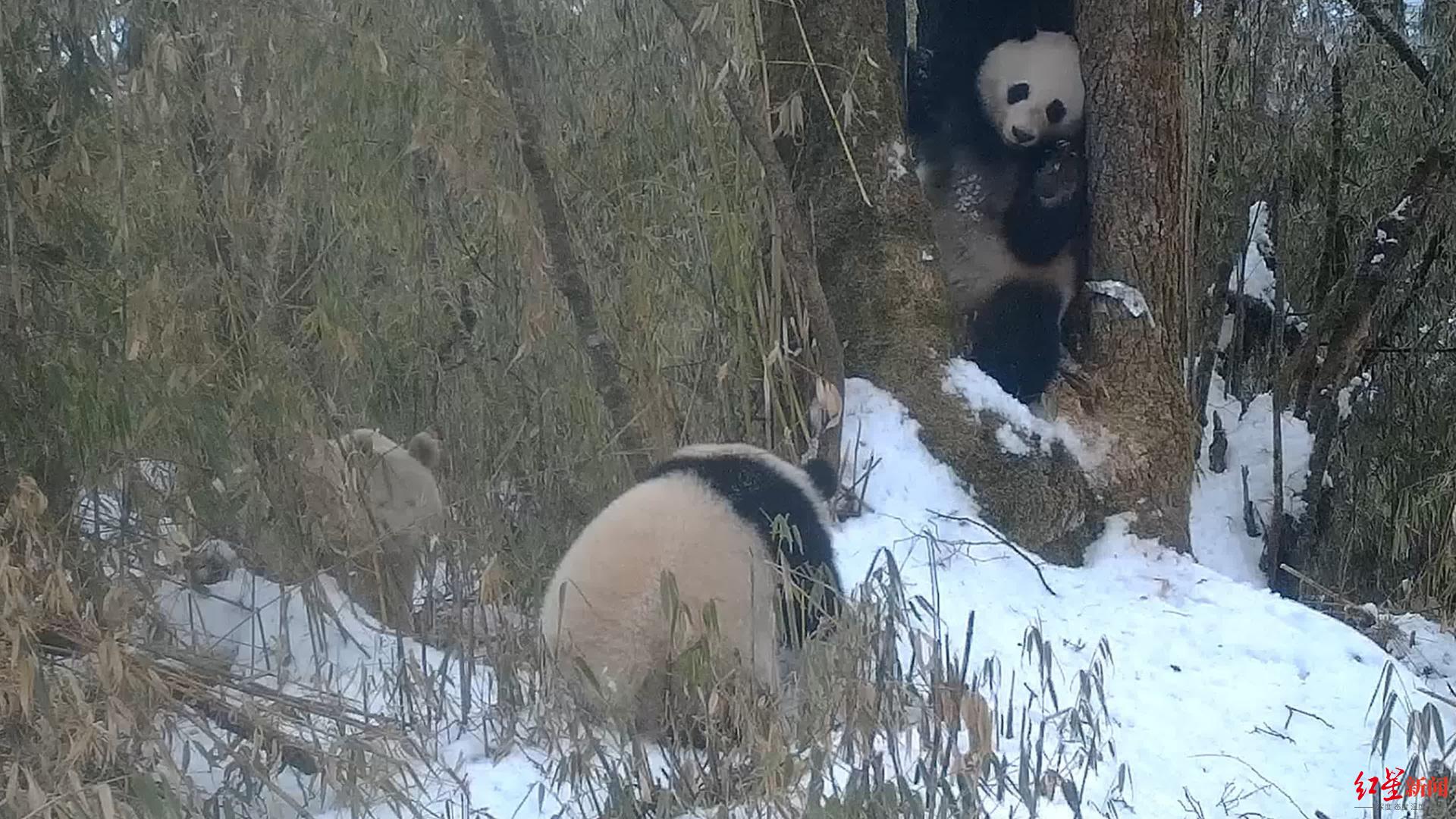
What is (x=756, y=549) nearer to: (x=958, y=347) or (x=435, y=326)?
(x=958, y=347)

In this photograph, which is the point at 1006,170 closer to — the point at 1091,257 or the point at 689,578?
the point at 1091,257

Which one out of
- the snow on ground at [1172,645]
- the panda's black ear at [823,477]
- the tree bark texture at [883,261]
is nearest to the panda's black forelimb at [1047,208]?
the tree bark texture at [883,261]

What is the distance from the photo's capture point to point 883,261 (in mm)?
3184

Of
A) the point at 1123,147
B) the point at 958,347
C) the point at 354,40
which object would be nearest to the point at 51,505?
the point at 354,40

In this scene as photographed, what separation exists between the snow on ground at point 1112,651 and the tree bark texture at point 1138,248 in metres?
0.14

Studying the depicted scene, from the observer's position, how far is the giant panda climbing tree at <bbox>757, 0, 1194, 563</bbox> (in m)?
3.13

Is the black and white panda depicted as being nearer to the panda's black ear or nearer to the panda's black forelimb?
the panda's black ear

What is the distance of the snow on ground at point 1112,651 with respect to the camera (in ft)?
7.27

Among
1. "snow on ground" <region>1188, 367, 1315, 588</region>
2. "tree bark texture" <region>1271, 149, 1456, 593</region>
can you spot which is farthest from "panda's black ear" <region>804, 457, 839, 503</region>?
"tree bark texture" <region>1271, 149, 1456, 593</region>

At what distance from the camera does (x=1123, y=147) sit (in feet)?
10.4

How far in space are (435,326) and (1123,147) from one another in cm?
168

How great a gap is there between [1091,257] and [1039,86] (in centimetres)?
50

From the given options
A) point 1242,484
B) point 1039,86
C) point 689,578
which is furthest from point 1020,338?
point 1242,484

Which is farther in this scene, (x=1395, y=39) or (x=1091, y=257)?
(x=1395, y=39)
